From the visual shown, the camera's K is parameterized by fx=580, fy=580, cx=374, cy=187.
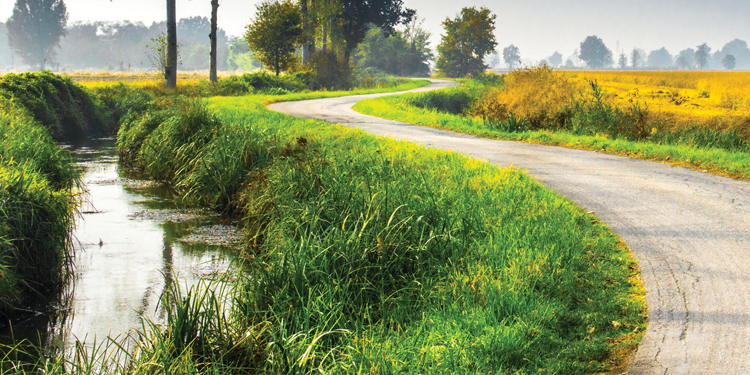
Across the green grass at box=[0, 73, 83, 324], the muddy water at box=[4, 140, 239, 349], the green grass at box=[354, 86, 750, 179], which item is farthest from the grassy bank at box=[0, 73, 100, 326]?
the green grass at box=[354, 86, 750, 179]

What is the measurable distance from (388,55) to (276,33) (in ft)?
163

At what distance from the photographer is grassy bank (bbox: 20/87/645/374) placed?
4234 millimetres

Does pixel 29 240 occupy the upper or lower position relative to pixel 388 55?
lower

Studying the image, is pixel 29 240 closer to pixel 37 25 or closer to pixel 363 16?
pixel 363 16

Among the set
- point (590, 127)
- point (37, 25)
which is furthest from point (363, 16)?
point (37, 25)

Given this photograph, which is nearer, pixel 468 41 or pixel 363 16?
pixel 363 16

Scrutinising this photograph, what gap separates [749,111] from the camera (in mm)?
17453

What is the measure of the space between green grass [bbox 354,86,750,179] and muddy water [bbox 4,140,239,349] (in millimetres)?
8983

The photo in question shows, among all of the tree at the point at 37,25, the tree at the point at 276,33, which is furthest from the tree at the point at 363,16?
the tree at the point at 37,25

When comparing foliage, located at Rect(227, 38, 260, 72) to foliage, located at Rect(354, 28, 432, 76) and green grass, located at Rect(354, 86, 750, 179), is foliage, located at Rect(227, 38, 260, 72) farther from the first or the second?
green grass, located at Rect(354, 86, 750, 179)

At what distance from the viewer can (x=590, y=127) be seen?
1719 cm

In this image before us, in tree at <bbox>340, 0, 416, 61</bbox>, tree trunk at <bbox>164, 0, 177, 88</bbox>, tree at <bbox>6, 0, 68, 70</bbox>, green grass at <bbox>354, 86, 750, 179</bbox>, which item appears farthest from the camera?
tree at <bbox>6, 0, 68, 70</bbox>

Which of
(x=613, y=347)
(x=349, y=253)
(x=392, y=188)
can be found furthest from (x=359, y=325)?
(x=392, y=188)

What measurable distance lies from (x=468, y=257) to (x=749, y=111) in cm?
1582
